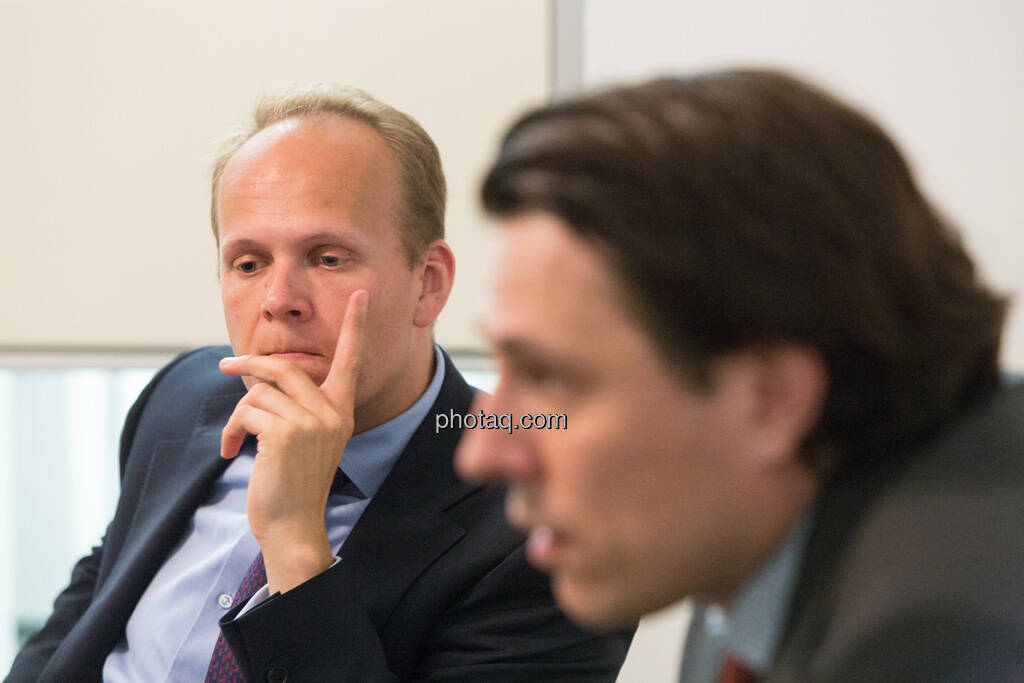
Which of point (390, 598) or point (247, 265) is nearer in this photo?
point (390, 598)

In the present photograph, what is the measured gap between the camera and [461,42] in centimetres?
214

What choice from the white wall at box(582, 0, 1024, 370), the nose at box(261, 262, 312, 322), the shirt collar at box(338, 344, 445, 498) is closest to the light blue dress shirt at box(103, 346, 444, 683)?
the shirt collar at box(338, 344, 445, 498)

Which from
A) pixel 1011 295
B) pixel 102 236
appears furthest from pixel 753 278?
pixel 102 236

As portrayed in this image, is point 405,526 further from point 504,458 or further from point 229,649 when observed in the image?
point 504,458

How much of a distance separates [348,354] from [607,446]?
755mm

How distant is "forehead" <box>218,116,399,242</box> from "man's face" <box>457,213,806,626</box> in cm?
76

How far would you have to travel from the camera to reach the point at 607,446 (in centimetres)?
62

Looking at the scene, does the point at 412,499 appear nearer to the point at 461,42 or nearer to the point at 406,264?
the point at 406,264

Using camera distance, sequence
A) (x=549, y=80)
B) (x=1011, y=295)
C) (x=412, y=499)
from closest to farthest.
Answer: (x=1011, y=295) < (x=412, y=499) < (x=549, y=80)

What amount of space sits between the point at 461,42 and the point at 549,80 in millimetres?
235

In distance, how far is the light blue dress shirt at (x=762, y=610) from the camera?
642 millimetres

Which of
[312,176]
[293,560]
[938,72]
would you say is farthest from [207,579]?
[938,72]

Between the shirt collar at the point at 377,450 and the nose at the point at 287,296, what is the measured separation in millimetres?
219

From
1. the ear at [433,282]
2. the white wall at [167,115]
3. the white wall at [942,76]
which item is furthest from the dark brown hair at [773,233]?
the white wall at [167,115]
